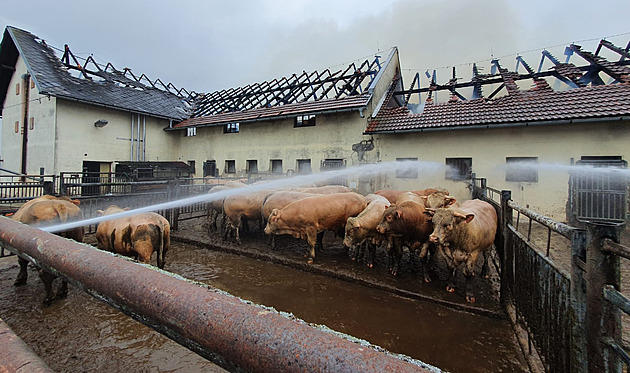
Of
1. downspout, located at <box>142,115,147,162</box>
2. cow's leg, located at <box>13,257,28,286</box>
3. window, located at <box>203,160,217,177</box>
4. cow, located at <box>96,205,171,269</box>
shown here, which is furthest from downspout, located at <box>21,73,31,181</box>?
cow, located at <box>96,205,171,269</box>

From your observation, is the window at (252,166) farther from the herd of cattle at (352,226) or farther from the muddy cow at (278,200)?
the muddy cow at (278,200)

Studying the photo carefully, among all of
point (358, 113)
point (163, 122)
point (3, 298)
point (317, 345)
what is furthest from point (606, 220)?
point (163, 122)

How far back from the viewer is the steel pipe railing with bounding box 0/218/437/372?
70cm

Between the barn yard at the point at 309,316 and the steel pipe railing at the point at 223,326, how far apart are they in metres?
2.72

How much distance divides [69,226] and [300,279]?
467 centimetres

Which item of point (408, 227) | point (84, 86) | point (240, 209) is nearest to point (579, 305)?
point (408, 227)

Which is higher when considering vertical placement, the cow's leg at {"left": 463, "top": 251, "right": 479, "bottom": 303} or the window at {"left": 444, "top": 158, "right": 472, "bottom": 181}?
the window at {"left": 444, "top": 158, "right": 472, "bottom": 181}

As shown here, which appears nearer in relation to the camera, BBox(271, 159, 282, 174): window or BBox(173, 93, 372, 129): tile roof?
BBox(173, 93, 372, 129): tile roof

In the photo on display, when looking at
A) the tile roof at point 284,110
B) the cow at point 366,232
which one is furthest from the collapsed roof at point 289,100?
the cow at point 366,232

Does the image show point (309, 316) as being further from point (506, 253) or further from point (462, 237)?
point (506, 253)

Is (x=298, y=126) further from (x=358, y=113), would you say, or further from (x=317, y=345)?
(x=317, y=345)

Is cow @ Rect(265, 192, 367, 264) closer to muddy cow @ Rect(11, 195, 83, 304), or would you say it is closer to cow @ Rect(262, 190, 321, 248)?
cow @ Rect(262, 190, 321, 248)

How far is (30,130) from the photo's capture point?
19094 millimetres

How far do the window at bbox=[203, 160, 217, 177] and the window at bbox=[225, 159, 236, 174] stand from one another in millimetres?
1144
